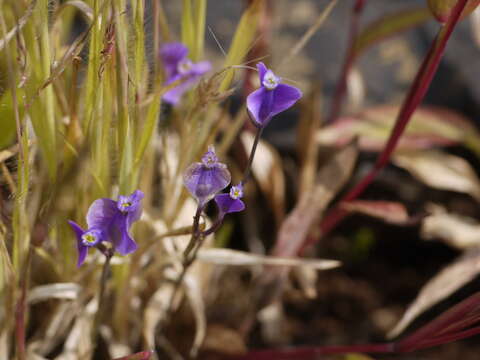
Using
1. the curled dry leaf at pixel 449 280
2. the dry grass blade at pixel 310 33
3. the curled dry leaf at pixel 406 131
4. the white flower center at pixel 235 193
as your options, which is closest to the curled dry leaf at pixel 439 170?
the curled dry leaf at pixel 406 131

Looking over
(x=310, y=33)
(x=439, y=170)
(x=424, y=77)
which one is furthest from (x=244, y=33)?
(x=439, y=170)

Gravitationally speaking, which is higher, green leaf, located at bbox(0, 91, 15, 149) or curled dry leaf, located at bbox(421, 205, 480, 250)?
green leaf, located at bbox(0, 91, 15, 149)

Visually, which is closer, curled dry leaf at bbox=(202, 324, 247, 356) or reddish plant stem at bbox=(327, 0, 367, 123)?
curled dry leaf at bbox=(202, 324, 247, 356)

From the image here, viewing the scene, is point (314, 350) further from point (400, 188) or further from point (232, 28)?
point (232, 28)

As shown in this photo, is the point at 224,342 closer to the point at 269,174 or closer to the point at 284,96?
the point at 269,174

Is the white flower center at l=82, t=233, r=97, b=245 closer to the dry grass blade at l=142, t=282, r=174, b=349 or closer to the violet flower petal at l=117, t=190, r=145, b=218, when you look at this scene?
the violet flower petal at l=117, t=190, r=145, b=218

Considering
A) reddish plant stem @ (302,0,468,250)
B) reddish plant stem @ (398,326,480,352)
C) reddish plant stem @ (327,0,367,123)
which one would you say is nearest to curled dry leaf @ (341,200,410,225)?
reddish plant stem @ (302,0,468,250)

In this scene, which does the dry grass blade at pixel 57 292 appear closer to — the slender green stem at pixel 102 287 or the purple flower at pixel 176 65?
the slender green stem at pixel 102 287
